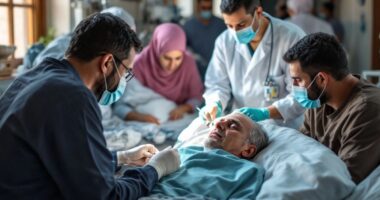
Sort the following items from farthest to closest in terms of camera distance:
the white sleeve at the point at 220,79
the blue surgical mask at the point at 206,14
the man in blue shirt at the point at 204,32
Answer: the blue surgical mask at the point at 206,14
the man in blue shirt at the point at 204,32
the white sleeve at the point at 220,79

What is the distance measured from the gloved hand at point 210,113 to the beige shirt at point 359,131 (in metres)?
0.59

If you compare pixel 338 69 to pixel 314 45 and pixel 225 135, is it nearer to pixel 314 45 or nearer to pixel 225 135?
pixel 314 45

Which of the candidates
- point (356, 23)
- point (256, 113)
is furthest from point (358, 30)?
point (256, 113)

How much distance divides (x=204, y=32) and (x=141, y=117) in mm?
1294

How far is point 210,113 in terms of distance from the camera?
2215mm

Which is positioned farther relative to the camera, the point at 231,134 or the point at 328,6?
the point at 328,6

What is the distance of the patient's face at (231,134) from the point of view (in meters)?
1.91

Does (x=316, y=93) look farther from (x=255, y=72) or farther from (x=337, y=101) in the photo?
(x=255, y=72)

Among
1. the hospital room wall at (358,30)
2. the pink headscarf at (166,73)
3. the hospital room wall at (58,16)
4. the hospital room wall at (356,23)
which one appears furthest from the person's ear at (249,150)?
the hospital room wall at (358,30)

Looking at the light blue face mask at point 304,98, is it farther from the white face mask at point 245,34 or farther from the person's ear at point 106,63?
the person's ear at point 106,63

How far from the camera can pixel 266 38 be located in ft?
7.74

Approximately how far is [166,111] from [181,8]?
2.16m

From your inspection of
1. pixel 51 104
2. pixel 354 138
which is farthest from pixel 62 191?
pixel 354 138

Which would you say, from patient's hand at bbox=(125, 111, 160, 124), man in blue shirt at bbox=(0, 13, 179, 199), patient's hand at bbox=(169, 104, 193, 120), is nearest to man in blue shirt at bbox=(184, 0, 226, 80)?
patient's hand at bbox=(169, 104, 193, 120)
